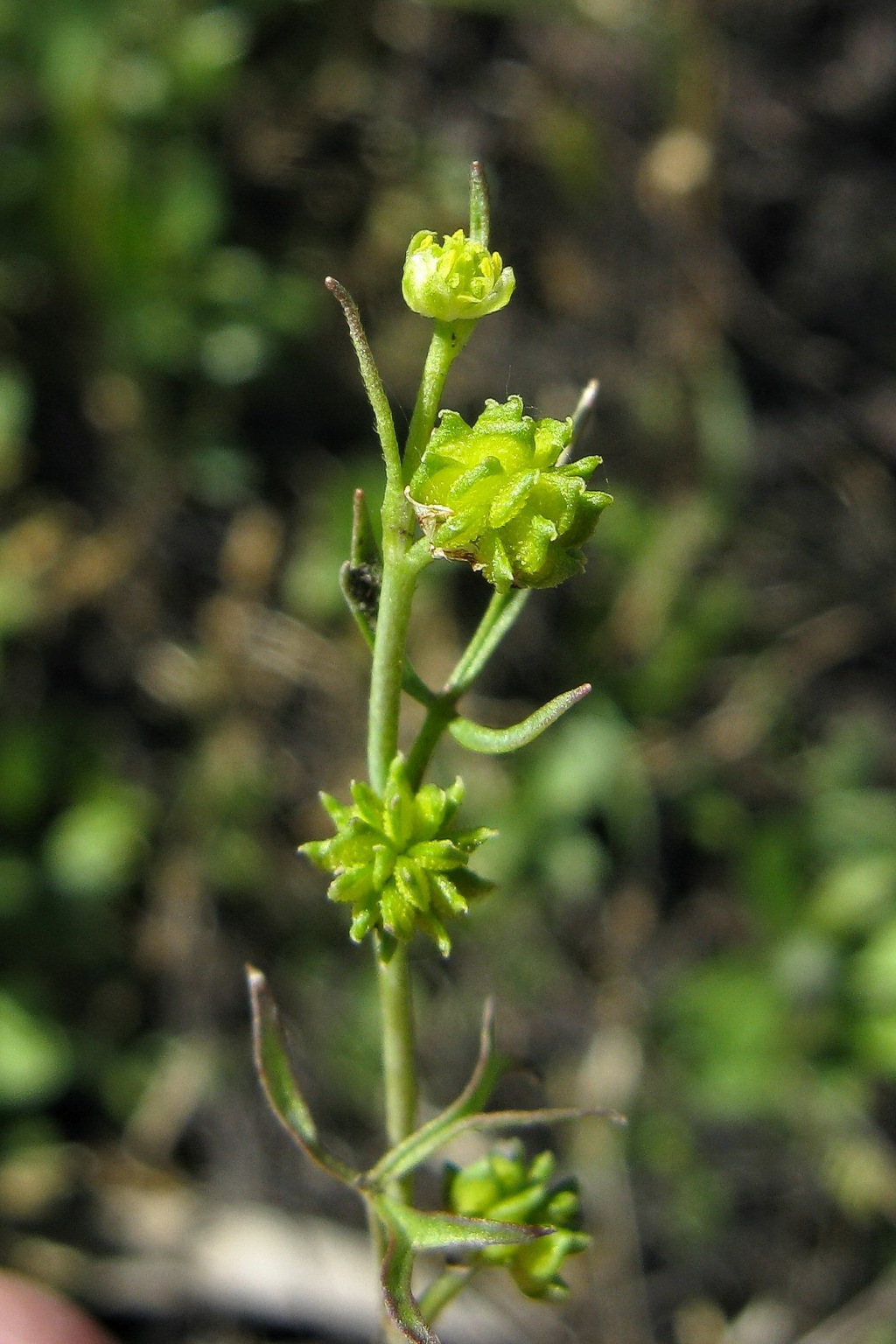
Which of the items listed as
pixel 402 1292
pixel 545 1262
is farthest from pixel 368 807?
pixel 545 1262

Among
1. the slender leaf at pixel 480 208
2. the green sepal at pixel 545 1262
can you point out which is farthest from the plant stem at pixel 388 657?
the green sepal at pixel 545 1262

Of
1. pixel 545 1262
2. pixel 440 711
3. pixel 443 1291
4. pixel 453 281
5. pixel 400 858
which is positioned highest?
pixel 453 281

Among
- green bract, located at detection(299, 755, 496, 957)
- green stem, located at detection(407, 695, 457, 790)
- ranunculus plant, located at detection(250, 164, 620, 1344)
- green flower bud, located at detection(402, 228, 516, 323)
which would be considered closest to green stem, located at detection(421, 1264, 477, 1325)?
ranunculus plant, located at detection(250, 164, 620, 1344)

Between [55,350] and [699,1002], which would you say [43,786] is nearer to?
[55,350]

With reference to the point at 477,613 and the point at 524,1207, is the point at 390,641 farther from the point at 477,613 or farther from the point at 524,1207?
the point at 477,613

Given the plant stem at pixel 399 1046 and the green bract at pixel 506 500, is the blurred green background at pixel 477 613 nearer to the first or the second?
the plant stem at pixel 399 1046

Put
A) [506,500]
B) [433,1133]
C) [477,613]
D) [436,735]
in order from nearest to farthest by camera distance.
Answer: [506,500], [436,735], [433,1133], [477,613]
